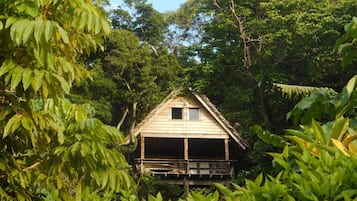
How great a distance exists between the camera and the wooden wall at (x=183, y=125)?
22.9 m

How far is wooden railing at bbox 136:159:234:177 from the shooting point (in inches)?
878

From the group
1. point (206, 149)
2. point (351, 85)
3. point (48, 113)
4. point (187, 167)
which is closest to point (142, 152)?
point (187, 167)

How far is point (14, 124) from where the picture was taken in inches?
103

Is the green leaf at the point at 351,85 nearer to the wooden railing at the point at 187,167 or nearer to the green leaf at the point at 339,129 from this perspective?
the green leaf at the point at 339,129

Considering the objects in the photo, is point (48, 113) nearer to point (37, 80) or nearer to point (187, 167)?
point (37, 80)

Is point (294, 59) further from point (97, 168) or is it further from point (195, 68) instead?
point (97, 168)

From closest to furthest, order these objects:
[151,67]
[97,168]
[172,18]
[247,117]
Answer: [97,168]
[247,117]
[151,67]
[172,18]

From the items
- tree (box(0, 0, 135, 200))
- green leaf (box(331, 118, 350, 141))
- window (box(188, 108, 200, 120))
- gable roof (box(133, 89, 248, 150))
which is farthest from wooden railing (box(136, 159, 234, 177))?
green leaf (box(331, 118, 350, 141))

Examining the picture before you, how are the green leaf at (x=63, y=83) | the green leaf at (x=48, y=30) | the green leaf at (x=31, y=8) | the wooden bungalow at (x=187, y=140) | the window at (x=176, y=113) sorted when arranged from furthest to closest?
the window at (x=176, y=113)
the wooden bungalow at (x=187, y=140)
the green leaf at (x=63, y=83)
the green leaf at (x=31, y=8)
the green leaf at (x=48, y=30)

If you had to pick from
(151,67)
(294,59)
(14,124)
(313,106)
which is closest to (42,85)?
(14,124)

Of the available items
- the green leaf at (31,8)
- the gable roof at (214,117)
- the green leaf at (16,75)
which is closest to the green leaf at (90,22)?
the green leaf at (31,8)

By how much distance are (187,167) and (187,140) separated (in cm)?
137

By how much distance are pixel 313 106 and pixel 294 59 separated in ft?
73.4

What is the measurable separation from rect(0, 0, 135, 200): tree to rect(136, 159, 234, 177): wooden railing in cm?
1925
